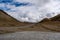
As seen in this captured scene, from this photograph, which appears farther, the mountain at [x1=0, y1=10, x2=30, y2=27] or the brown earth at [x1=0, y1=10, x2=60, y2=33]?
the mountain at [x1=0, y1=10, x2=30, y2=27]

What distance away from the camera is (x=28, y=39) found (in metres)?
36.8

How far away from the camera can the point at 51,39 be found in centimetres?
3712

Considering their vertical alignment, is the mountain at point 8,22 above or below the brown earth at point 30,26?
above

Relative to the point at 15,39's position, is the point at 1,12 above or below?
above

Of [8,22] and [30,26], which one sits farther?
[8,22]

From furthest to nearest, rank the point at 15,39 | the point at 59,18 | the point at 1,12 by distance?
the point at 1,12, the point at 59,18, the point at 15,39

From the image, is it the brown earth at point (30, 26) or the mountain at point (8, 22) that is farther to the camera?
the mountain at point (8, 22)

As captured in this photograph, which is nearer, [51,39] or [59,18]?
[51,39]

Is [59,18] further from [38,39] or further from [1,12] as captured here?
[38,39]

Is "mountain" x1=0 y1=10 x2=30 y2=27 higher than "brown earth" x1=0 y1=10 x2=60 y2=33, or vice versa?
"mountain" x1=0 y1=10 x2=30 y2=27

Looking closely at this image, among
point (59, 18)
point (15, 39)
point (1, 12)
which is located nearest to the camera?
point (15, 39)

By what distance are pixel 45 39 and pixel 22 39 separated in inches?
151

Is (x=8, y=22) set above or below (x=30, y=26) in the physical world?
above

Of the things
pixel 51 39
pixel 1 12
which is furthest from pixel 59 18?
pixel 51 39
